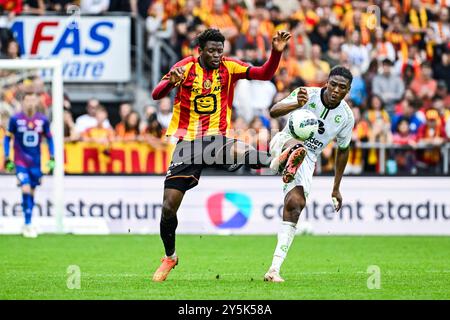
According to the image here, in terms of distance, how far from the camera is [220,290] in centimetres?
1074

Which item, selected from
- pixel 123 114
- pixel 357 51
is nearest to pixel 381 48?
pixel 357 51

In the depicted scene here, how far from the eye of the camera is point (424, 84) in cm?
2314

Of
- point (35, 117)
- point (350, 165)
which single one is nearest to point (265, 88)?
point (350, 165)

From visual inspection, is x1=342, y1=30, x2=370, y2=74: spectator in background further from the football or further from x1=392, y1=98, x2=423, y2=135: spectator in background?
the football

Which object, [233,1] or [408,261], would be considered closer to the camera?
[408,261]

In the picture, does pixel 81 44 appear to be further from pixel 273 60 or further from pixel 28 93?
pixel 273 60

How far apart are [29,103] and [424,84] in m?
8.55

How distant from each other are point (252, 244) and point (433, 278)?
240 inches

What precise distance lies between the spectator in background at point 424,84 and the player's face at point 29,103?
26.7ft

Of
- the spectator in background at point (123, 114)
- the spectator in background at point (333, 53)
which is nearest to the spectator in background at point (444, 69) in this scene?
the spectator in background at point (333, 53)

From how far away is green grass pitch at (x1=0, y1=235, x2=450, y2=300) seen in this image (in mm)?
10516

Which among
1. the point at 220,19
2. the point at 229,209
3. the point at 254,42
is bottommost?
the point at 229,209

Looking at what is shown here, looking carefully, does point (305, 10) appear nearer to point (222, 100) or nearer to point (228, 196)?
point (228, 196)

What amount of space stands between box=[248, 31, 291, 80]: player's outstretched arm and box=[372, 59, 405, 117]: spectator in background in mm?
11327
